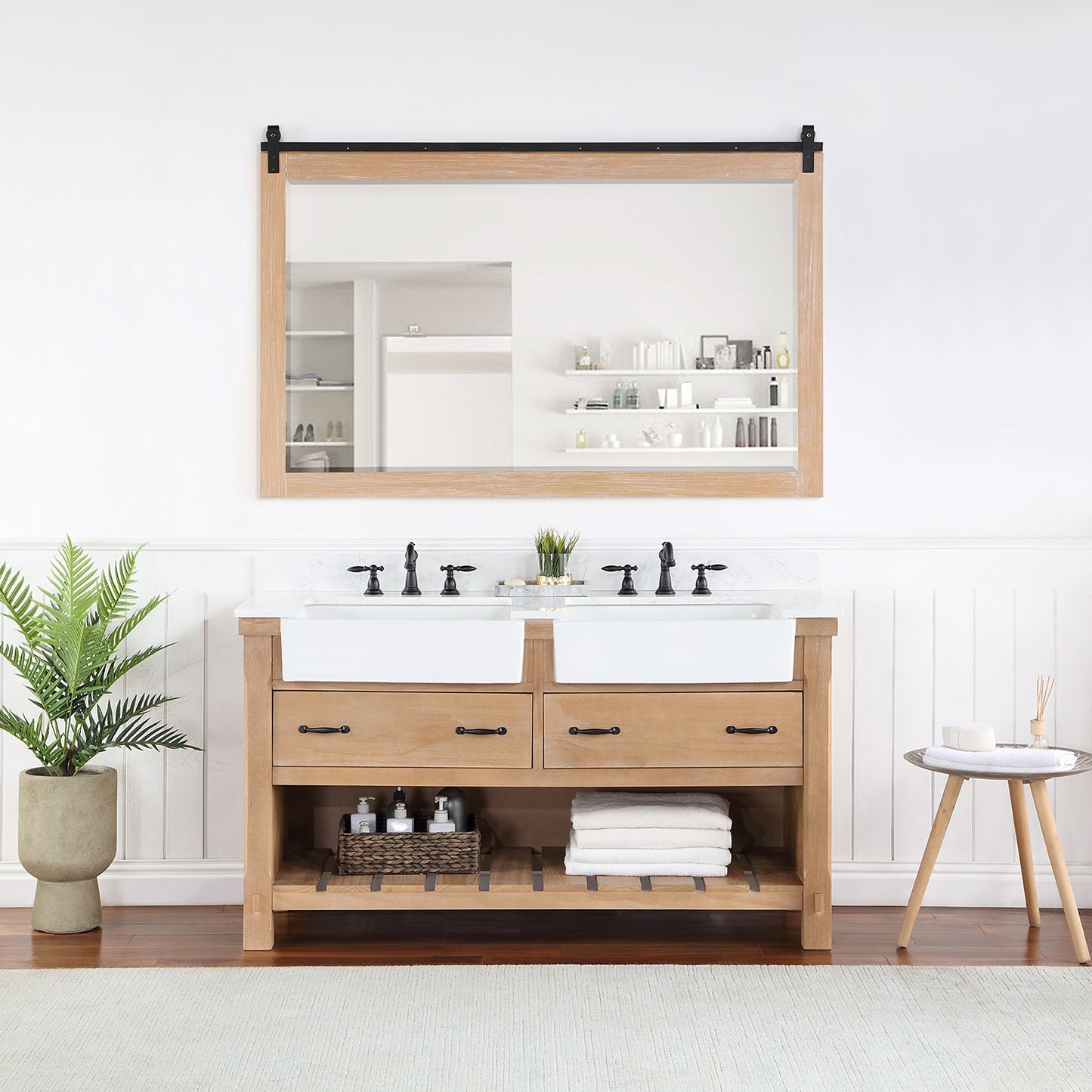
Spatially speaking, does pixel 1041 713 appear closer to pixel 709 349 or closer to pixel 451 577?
pixel 709 349

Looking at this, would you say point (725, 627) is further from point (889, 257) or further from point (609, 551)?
point (889, 257)

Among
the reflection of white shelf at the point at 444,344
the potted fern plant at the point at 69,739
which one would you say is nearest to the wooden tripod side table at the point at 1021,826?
the reflection of white shelf at the point at 444,344

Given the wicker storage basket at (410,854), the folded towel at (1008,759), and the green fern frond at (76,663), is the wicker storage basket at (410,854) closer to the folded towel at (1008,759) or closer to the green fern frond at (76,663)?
the green fern frond at (76,663)

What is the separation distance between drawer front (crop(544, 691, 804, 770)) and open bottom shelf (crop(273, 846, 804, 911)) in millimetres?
286

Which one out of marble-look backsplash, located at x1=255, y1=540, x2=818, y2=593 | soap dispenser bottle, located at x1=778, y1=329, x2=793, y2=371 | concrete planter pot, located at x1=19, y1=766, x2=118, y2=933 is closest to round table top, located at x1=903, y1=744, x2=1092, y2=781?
marble-look backsplash, located at x1=255, y1=540, x2=818, y2=593

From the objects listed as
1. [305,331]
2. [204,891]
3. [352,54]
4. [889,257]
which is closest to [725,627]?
[889,257]

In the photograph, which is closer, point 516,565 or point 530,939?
point 530,939

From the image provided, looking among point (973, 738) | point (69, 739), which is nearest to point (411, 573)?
point (69, 739)

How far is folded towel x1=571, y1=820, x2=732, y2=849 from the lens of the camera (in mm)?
2676

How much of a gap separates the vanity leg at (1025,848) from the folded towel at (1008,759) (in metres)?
0.14

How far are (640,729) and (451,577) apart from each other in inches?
26.7

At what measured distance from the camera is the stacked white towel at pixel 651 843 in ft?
8.76

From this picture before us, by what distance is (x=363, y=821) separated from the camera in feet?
9.22

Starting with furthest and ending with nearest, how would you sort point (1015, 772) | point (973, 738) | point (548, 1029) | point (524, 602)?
1. point (524, 602)
2. point (973, 738)
3. point (1015, 772)
4. point (548, 1029)
